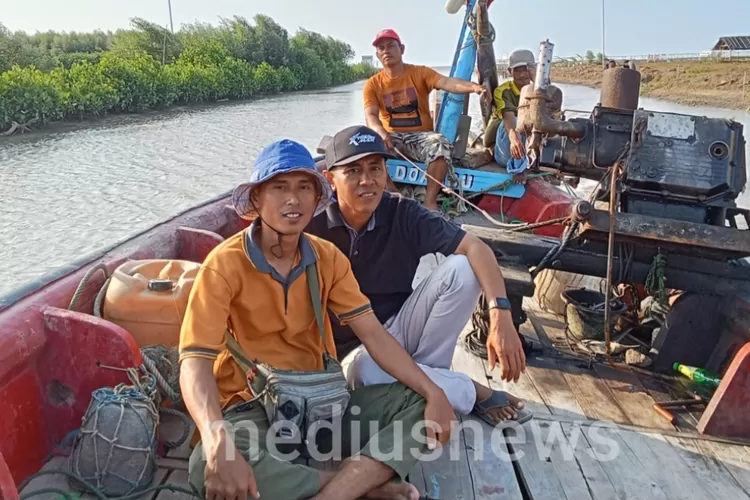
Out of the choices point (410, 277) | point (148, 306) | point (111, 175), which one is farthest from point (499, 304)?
point (111, 175)

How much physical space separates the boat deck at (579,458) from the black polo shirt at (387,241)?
551 millimetres

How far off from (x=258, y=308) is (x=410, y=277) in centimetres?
71

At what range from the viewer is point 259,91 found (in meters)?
31.0

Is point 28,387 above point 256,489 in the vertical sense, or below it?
above

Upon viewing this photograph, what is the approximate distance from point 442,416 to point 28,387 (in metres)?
1.19

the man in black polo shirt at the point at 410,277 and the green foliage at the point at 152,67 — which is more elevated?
the green foliage at the point at 152,67

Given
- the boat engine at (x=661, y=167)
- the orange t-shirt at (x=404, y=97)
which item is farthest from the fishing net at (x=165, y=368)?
the orange t-shirt at (x=404, y=97)

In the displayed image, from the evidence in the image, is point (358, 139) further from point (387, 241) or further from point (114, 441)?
point (114, 441)

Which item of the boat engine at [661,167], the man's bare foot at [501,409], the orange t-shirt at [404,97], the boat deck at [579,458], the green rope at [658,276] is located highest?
the orange t-shirt at [404,97]

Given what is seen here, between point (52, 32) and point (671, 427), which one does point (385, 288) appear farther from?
point (52, 32)

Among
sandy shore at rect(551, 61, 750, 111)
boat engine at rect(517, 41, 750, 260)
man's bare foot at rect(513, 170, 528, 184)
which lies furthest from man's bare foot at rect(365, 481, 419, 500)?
sandy shore at rect(551, 61, 750, 111)

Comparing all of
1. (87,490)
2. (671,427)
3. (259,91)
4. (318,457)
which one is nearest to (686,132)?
(671,427)

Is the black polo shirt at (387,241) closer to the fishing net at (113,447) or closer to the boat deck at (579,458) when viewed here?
the boat deck at (579,458)

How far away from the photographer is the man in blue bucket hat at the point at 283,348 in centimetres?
157
